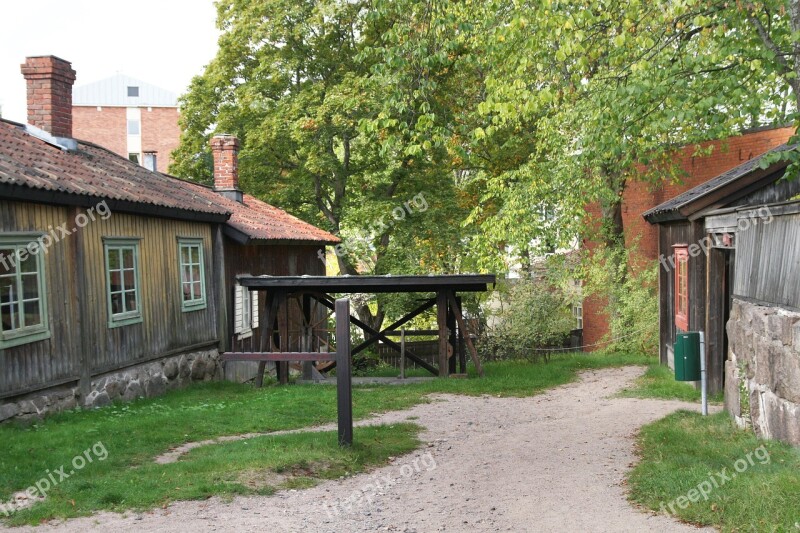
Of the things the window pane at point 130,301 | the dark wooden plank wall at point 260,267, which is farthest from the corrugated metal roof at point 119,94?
the window pane at point 130,301

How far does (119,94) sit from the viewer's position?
62125 millimetres

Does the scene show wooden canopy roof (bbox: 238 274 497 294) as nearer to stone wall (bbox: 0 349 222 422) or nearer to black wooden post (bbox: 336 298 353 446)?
stone wall (bbox: 0 349 222 422)

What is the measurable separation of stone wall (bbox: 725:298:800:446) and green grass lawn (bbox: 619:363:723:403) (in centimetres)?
308

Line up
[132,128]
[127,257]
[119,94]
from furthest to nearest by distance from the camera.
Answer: [119,94]
[132,128]
[127,257]

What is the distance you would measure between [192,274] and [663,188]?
15632mm

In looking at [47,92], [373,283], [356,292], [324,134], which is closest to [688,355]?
[373,283]

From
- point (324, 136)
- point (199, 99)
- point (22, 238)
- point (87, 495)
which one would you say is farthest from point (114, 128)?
point (87, 495)

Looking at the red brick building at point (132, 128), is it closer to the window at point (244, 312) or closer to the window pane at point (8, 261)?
the window at point (244, 312)

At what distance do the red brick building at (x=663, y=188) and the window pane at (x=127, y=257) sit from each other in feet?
45.1

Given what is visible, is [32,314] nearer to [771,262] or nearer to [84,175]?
[84,175]

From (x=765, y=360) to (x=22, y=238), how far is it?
9.10 meters

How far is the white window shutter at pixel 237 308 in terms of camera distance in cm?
1741

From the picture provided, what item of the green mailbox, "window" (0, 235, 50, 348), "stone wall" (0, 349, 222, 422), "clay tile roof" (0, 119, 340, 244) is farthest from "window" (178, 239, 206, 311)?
the green mailbox

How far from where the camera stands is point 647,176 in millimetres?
20703
